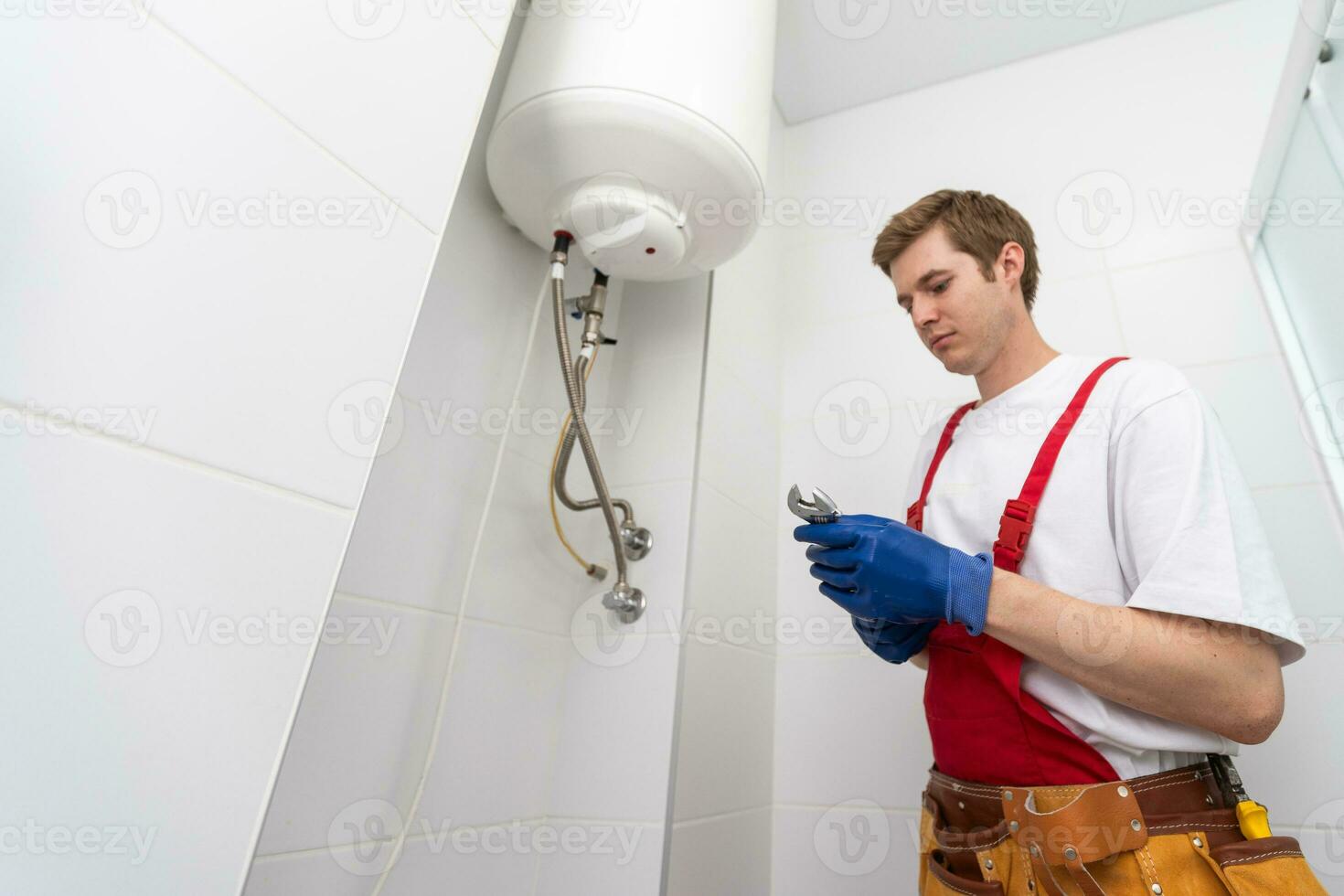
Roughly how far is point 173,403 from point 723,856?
943mm

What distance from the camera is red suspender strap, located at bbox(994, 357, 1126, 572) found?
0.74 metres

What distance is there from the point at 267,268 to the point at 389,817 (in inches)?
23.3

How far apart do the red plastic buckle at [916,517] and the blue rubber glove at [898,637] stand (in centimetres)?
13

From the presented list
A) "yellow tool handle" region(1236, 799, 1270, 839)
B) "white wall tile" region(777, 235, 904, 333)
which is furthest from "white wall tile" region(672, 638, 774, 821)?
"white wall tile" region(777, 235, 904, 333)

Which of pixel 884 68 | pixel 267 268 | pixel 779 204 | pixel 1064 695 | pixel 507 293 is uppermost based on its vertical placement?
pixel 884 68

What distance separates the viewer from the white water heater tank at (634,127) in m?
0.84

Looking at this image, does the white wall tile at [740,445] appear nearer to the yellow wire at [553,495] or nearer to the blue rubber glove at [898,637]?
the yellow wire at [553,495]

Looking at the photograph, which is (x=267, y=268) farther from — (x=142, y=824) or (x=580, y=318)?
(x=580, y=318)

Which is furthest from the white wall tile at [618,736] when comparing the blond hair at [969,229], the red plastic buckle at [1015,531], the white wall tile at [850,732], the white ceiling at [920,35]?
the white ceiling at [920,35]

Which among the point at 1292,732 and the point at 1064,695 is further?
the point at 1292,732

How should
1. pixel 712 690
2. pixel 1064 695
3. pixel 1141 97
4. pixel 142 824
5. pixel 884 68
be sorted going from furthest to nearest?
pixel 884 68 < pixel 1141 97 < pixel 712 690 < pixel 1064 695 < pixel 142 824

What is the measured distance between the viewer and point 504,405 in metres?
0.98

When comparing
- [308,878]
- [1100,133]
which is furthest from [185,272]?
[1100,133]

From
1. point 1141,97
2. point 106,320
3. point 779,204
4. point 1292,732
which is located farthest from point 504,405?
point 1141,97
